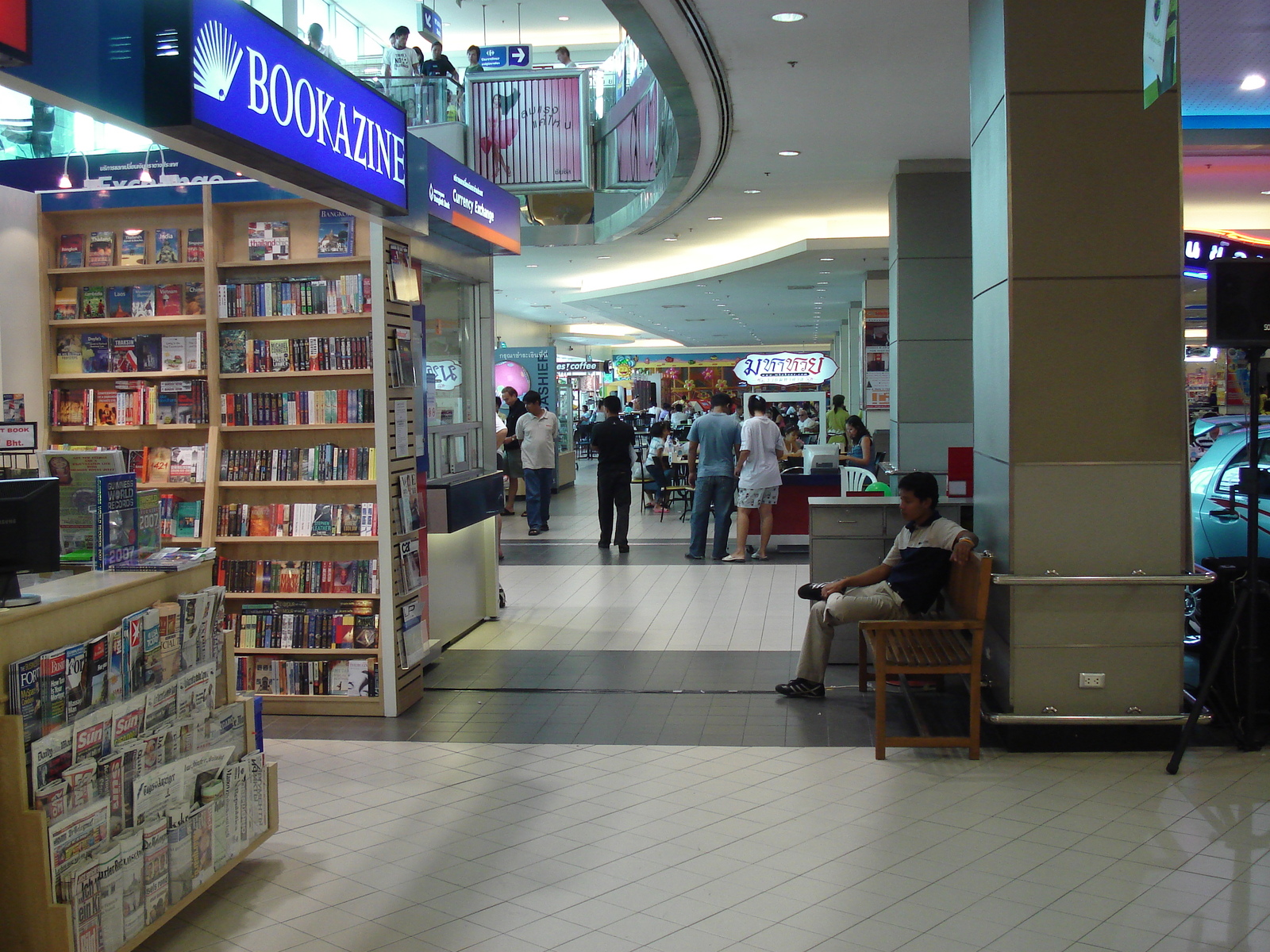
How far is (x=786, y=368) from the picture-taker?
1795cm

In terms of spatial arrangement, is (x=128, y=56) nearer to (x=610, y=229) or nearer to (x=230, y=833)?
(x=230, y=833)

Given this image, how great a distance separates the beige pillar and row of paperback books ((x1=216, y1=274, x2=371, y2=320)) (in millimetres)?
3182

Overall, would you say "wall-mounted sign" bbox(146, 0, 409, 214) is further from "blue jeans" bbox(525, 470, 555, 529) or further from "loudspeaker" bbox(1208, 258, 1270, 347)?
"blue jeans" bbox(525, 470, 555, 529)

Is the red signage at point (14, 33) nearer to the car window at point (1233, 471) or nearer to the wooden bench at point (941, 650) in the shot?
the wooden bench at point (941, 650)

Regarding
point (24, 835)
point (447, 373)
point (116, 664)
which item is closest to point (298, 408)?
point (447, 373)

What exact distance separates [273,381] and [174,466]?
27.0 inches

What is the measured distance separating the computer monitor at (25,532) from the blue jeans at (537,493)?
9780 mm

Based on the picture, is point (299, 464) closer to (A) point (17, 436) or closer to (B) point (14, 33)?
(A) point (17, 436)

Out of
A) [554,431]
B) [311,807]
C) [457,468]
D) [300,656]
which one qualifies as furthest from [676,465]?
[311,807]

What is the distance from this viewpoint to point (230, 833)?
11.5 ft

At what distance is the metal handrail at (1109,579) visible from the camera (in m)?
4.54

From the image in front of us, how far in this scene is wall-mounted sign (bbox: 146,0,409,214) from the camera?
9.60ft

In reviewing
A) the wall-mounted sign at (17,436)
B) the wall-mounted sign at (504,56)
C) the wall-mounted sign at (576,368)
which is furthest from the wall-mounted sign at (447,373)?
the wall-mounted sign at (576,368)

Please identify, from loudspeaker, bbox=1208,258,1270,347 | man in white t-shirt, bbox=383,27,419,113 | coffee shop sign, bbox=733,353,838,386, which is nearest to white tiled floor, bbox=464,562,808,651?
loudspeaker, bbox=1208,258,1270,347
